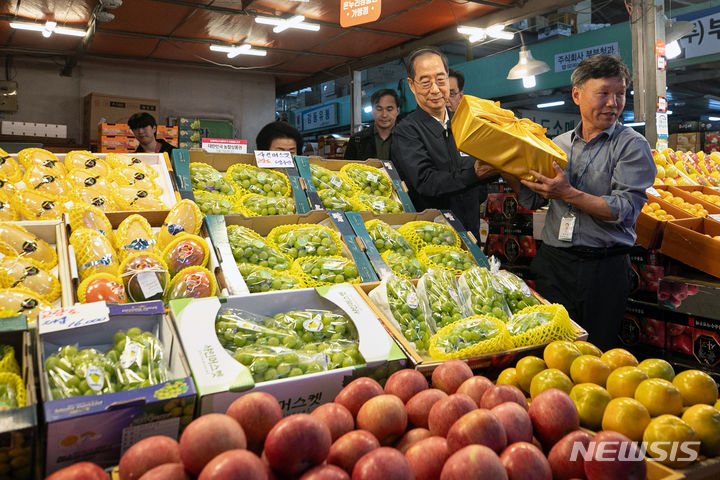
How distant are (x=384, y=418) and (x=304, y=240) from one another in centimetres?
137

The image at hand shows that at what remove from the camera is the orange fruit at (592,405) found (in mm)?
1300

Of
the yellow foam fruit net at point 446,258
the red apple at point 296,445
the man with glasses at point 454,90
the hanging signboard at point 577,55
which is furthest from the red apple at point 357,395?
the hanging signboard at point 577,55

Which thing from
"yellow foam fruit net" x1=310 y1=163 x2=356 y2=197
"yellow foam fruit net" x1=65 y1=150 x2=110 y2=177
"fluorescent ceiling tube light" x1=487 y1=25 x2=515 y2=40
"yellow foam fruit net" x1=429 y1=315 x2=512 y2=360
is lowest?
"yellow foam fruit net" x1=429 y1=315 x2=512 y2=360

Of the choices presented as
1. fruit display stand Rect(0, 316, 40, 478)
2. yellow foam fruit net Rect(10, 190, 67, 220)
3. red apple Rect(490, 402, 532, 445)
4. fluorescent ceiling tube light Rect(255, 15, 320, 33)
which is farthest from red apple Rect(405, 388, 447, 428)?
fluorescent ceiling tube light Rect(255, 15, 320, 33)

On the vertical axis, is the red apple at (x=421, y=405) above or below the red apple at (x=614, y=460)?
above

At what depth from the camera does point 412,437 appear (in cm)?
118

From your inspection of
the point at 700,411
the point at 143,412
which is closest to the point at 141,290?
the point at 143,412

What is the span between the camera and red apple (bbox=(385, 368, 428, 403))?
1.32 metres

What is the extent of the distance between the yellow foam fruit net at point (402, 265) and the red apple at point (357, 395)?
3.60ft

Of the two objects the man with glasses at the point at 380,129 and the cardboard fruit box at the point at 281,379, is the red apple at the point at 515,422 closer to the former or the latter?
the cardboard fruit box at the point at 281,379

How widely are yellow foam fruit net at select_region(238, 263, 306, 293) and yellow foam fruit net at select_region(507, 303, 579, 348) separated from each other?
839mm

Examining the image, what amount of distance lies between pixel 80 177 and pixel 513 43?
57.5 feet

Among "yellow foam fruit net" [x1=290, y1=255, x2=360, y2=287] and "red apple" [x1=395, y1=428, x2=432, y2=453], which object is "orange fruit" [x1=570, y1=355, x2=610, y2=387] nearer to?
"red apple" [x1=395, y1=428, x2=432, y2=453]

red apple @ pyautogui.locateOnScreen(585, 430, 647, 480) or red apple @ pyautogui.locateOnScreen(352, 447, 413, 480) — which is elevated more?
red apple @ pyautogui.locateOnScreen(352, 447, 413, 480)
